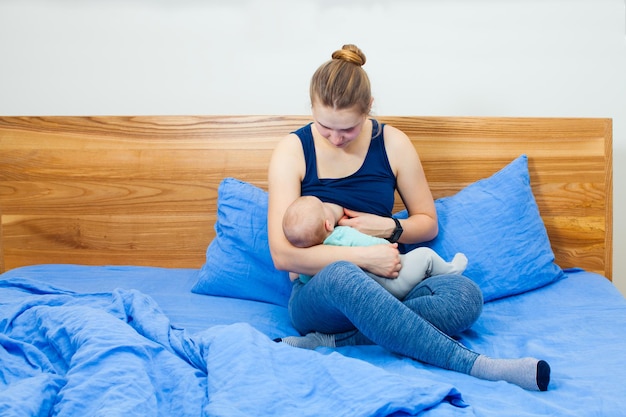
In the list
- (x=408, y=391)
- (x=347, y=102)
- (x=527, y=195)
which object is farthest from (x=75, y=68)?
(x=408, y=391)

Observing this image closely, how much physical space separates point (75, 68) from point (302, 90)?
87 centimetres

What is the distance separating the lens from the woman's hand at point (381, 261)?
1846 millimetres

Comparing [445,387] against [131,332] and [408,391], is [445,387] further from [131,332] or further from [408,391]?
[131,332]

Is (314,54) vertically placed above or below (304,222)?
above

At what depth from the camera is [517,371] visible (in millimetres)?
1471

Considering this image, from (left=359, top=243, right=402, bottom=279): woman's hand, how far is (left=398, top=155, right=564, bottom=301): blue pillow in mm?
301

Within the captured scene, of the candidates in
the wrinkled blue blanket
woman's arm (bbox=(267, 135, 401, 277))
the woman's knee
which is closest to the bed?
the wrinkled blue blanket

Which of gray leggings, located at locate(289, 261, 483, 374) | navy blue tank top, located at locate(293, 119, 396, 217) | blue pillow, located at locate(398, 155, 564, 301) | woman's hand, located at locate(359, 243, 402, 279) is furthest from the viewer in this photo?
blue pillow, located at locate(398, 155, 564, 301)

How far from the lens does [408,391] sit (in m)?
1.28

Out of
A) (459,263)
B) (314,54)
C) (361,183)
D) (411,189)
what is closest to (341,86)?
(361,183)

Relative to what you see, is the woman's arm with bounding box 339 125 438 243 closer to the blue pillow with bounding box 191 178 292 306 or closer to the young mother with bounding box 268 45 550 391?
the young mother with bounding box 268 45 550 391

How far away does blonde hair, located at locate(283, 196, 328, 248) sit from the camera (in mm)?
1873

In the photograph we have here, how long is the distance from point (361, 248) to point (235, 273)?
0.53m

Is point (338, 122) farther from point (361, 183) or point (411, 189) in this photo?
point (411, 189)
